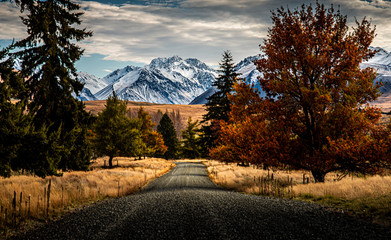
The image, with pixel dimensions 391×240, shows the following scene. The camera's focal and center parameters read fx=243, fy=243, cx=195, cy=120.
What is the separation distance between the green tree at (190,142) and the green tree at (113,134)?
38164mm

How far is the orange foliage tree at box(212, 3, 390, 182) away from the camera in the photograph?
1162 centimetres

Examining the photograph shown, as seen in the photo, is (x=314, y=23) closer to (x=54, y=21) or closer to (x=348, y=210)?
(x=348, y=210)

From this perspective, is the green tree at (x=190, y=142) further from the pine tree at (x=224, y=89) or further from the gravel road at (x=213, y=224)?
the gravel road at (x=213, y=224)

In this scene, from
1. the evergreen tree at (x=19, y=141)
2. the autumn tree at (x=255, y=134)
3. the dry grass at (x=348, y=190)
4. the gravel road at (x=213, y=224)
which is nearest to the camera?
the gravel road at (x=213, y=224)

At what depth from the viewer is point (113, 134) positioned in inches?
1238

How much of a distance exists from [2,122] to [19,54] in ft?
30.9

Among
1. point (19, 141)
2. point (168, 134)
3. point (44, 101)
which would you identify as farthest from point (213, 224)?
point (168, 134)

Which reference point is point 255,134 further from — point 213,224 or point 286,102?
point 213,224

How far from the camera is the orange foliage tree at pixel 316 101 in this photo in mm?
11617

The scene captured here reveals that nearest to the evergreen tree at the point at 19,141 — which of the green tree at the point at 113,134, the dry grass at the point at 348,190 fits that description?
the dry grass at the point at 348,190

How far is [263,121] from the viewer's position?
13.8 metres

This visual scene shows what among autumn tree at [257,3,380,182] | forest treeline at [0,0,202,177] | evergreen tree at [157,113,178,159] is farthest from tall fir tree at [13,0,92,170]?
evergreen tree at [157,113,178,159]

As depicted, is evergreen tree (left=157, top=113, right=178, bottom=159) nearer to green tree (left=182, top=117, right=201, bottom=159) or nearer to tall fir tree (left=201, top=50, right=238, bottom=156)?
green tree (left=182, top=117, right=201, bottom=159)

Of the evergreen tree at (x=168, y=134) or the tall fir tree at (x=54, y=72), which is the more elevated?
the tall fir tree at (x=54, y=72)
